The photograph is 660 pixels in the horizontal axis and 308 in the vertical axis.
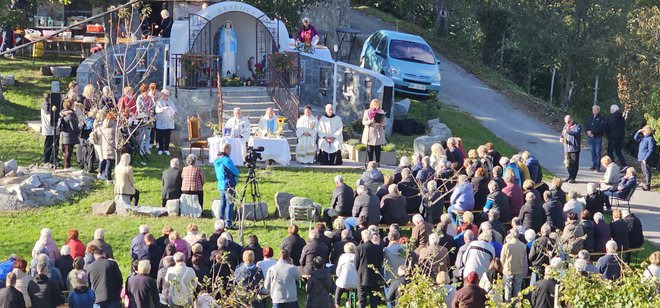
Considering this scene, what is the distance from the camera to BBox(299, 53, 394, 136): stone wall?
100ft

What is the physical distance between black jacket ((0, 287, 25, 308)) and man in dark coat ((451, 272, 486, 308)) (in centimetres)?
550

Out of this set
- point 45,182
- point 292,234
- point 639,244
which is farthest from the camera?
point 45,182

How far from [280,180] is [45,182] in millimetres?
4601

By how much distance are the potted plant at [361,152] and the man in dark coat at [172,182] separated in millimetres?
5832

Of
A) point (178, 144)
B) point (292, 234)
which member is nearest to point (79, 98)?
point (178, 144)

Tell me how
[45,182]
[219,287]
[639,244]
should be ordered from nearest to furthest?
[219,287], [639,244], [45,182]

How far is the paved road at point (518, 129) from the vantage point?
86.5 feet

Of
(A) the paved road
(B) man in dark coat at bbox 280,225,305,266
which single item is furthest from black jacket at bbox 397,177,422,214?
(A) the paved road

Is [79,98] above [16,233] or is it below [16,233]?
above

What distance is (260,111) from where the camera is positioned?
2969cm

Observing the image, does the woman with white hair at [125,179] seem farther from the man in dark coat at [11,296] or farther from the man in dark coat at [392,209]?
the man in dark coat at [11,296]

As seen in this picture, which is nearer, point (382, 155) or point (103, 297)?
point (103, 297)

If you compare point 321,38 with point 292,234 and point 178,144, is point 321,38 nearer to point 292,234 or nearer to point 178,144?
point 178,144

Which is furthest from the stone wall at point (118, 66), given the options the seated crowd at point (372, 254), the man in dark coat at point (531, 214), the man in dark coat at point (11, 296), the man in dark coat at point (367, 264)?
the man in dark coat at point (11, 296)
